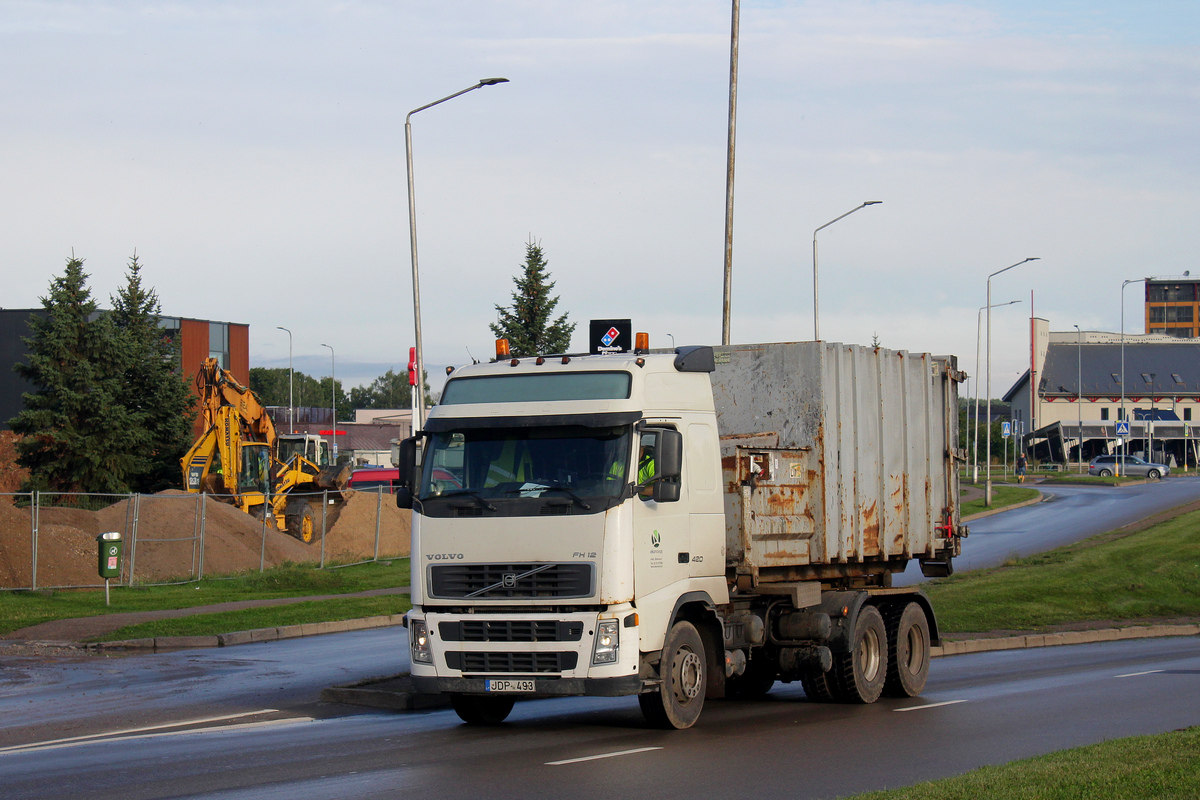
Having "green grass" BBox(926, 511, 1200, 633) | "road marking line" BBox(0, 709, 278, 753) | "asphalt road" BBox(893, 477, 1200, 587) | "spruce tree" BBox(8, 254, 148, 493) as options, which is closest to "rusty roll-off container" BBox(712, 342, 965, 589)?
"road marking line" BBox(0, 709, 278, 753)

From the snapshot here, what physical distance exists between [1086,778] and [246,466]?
29006 mm

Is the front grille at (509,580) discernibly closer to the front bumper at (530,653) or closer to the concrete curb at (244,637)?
the front bumper at (530,653)

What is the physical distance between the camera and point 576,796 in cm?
798

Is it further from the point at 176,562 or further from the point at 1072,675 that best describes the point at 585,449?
the point at 176,562

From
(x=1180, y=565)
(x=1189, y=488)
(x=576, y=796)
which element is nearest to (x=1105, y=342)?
(x=1189, y=488)

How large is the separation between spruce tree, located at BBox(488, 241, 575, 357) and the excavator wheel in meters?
18.1

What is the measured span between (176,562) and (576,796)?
22.1 metres

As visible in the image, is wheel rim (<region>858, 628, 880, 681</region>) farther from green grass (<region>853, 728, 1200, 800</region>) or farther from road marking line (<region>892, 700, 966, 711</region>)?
green grass (<region>853, 728, 1200, 800</region>)

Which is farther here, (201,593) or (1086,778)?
(201,593)

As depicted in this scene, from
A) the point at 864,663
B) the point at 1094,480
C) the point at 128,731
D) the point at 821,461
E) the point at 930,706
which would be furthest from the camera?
the point at 1094,480

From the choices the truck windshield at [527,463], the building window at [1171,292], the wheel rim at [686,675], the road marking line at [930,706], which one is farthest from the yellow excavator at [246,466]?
the building window at [1171,292]

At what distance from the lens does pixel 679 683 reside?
34.5 ft

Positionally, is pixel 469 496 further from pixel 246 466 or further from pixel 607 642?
pixel 246 466

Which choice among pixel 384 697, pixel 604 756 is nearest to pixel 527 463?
pixel 604 756
